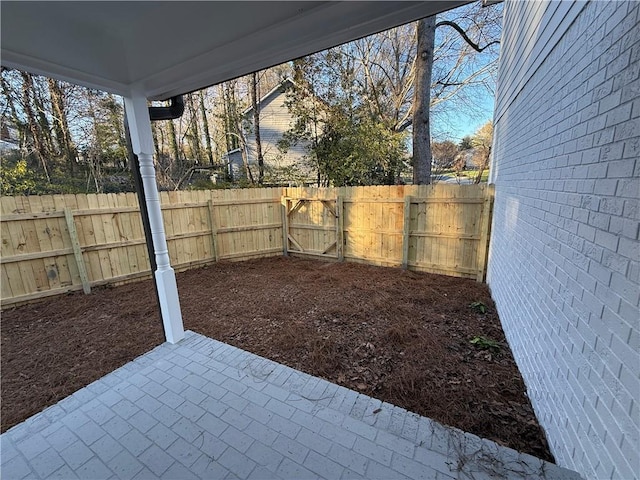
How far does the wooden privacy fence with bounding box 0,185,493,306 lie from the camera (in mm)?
4129

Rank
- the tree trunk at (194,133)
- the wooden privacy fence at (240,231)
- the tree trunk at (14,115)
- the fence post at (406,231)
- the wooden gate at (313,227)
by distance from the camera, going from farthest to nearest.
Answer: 1. the tree trunk at (194,133)
2. the tree trunk at (14,115)
3. the wooden gate at (313,227)
4. the fence post at (406,231)
5. the wooden privacy fence at (240,231)

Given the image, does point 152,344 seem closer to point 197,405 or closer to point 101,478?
point 197,405

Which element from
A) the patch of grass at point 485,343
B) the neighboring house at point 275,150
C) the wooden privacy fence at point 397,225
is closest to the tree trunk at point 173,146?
the neighboring house at point 275,150

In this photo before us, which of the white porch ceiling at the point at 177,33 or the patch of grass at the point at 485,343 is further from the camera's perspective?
the patch of grass at the point at 485,343

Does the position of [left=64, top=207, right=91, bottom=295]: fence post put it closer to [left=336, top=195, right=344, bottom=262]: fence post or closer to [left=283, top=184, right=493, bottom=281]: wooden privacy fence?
[left=283, top=184, right=493, bottom=281]: wooden privacy fence

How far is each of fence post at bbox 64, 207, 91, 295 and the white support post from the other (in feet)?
9.05

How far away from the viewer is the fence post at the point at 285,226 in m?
6.67

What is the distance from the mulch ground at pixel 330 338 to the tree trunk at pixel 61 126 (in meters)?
7.39

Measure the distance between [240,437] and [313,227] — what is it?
4924 mm

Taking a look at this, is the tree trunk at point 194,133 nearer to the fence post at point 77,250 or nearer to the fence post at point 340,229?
the fence post at point 77,250

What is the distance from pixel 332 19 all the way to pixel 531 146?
2.33 metres

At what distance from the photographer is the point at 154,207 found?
2682 millimetres

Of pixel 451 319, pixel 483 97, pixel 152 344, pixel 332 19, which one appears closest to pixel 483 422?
pixel 451 319

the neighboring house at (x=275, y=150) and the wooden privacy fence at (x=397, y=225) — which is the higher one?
the neighboring house at (x=275, y=150)
